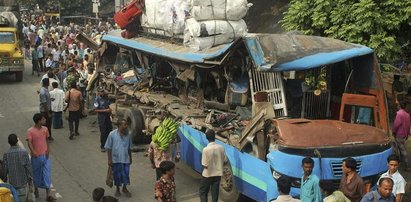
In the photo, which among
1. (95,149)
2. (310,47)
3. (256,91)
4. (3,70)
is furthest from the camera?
(3,70)

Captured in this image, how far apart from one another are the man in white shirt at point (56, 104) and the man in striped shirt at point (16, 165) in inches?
235

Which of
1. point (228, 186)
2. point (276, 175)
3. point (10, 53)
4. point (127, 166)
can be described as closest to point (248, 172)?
point (228, 186)

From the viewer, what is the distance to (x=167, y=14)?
13422 mm

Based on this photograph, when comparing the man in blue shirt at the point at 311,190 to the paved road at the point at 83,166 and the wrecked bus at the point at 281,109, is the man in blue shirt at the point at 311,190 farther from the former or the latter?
the paved road at the point at 83,166

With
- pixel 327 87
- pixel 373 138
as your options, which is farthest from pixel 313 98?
pixel 373 138

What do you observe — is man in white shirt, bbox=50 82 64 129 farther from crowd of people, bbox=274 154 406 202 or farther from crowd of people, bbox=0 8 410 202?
crowd of people, bbox=274 154 406 202

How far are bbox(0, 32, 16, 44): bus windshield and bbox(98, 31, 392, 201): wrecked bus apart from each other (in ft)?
40.5

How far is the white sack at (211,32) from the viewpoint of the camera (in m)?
11.2

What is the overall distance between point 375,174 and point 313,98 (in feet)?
6.93

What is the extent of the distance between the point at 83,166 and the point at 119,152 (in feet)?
7.94

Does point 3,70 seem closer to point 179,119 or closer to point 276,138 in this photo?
point 179,119

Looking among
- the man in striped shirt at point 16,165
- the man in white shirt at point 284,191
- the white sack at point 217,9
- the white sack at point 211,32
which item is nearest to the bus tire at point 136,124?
the white sack at point 211,32

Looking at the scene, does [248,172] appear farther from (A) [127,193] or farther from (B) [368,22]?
(B) [368,22]

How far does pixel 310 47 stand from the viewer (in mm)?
8891
